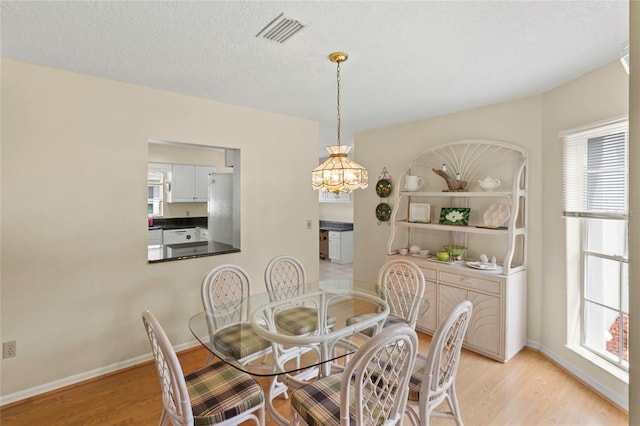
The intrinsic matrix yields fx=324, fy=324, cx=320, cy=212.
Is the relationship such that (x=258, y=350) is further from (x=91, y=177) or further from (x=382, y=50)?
(x=382, y=50)

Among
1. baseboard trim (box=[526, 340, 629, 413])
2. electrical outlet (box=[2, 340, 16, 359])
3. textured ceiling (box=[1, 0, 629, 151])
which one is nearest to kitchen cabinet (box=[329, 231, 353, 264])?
baseboard trim (box=[526, 340, 629, 413])

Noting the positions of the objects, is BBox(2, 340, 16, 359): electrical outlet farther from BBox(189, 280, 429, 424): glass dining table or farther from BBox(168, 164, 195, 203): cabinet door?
BBox(168, 164, 195, 203): cabinet door

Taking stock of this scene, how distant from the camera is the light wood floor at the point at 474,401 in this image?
219 centimetres

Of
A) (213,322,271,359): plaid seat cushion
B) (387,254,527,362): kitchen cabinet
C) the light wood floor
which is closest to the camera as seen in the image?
(213,322,271,359): plaid seat cushion

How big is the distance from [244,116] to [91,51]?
1538mm

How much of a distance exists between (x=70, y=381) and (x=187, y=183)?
388cm

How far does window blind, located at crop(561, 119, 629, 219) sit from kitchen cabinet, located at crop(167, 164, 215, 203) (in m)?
5.44

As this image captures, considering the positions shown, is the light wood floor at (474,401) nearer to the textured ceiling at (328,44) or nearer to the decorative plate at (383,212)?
the decorative plate at (383,212)

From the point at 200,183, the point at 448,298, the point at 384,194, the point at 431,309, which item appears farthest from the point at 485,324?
the point at 200,183

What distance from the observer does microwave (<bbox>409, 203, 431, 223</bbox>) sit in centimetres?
384

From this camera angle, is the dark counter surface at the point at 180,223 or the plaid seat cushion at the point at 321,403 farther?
the dark counter surface at the point at 180,223

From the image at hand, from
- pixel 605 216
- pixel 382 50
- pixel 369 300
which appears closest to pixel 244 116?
pixel 382 50

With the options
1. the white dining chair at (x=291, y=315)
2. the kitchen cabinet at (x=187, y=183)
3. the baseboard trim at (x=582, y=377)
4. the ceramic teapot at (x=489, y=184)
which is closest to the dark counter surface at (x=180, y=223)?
the kitchen cabinet at (x=187, y=183)

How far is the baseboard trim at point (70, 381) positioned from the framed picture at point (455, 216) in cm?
327
